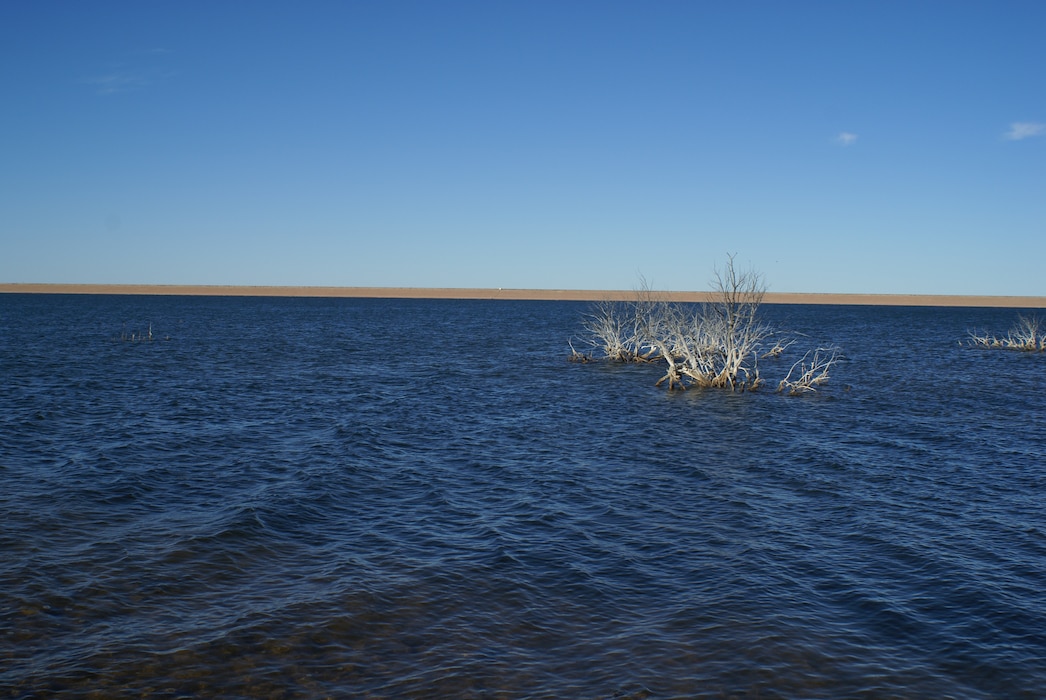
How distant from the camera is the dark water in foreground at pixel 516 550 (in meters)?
8.78

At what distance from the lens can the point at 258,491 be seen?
52.0ft

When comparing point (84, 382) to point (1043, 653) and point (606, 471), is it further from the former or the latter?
point (1043, 653)

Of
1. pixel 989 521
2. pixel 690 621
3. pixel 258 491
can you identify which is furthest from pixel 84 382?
pixel 989 521

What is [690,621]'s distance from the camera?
10062 mm

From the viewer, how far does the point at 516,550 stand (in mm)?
12688

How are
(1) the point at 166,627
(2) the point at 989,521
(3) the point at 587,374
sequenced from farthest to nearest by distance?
(3) the point at 587,374
(2) the point at 989,521
(1) the point at 166,627

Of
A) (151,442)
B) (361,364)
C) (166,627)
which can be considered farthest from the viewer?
(361,364)

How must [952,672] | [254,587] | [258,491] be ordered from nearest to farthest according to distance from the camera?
[952,672], [254,587], [258,491]

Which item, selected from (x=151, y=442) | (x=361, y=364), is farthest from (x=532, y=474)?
(x=361, y=364)

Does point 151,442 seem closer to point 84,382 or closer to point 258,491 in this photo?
point 258,491

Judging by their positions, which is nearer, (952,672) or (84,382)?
(952,672)

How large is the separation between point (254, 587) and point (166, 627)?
154 cm

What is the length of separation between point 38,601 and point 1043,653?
12.9 meters

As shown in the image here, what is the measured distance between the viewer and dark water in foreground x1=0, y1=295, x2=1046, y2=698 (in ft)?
28.8
